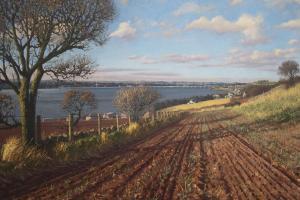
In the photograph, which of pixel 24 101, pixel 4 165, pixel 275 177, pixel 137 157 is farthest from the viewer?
pixel 24 101

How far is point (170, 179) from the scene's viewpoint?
1070 cm

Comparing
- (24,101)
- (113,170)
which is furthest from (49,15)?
(113,170)

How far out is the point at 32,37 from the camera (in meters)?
17.1

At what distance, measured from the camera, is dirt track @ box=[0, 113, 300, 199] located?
915 cm

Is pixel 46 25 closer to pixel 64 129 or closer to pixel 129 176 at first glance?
pixel 129 176

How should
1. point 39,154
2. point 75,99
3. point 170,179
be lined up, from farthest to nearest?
1. point 75,99
2. point 39,154
3. point 170,179

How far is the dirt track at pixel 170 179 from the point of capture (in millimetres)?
9148

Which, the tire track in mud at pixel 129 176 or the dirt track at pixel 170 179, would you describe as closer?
the dirt track at pixel 170 179

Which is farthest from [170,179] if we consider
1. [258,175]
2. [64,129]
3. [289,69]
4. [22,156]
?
[289,69]

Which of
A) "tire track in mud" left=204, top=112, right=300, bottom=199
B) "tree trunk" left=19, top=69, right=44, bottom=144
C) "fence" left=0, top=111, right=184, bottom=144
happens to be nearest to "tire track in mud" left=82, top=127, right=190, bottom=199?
"tire track in mud" left=204, top=112, right=300, bottom=199

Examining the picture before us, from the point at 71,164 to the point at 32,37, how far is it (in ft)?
21.4

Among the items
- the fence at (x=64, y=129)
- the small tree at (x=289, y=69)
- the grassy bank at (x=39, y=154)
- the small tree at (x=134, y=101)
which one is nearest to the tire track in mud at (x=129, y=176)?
the grassy bank at (x=39, y=154)

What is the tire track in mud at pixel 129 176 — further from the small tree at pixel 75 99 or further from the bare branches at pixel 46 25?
the small tree at pixel 75 99

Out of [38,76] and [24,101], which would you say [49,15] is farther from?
[24,101]
